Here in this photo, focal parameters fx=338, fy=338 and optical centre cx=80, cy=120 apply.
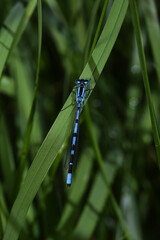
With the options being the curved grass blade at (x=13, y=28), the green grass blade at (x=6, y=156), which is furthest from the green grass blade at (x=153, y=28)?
the green grass blade at (x=6, y=156)

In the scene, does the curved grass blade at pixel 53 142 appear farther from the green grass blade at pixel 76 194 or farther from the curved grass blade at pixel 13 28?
the green grass blade at pixel 76 194

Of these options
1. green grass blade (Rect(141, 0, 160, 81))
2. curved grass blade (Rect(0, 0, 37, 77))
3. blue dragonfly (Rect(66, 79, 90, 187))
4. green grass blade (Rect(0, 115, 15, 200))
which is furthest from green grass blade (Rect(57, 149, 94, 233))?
curved grass blade (Rect(0, 0, 37, 77))

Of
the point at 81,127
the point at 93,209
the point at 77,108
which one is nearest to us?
the point at 77,108

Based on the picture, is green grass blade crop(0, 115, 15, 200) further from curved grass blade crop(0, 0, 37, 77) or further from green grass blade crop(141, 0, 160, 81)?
green grass blade crop(141, 0, 160, 81)

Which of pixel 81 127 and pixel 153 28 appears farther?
pixel 81 127

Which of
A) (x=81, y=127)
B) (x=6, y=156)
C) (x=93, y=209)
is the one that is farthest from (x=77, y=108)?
(x=81, y=127)

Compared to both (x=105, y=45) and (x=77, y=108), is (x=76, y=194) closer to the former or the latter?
(x=77, y=108)

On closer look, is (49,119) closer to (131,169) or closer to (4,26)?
(131,169)
